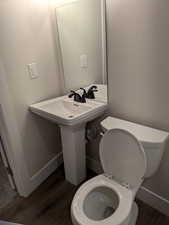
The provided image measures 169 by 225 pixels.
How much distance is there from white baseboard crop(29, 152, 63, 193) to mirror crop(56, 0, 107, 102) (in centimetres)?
88

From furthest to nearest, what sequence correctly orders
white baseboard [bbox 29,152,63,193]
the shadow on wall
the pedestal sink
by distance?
white baseboard [bbox 29,152,63,193] < the shadow on wall < the pedestal sink

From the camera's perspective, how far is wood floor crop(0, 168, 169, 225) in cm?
143

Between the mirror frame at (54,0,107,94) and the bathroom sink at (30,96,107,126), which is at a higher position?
the mirror frame at (54,0,107,94)

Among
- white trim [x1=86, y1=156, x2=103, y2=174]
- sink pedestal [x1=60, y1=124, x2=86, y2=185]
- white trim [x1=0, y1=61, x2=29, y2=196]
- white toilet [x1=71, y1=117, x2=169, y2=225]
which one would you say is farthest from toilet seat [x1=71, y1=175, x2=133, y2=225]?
white trim [x1=0, y1=61, x2=29, y2=196]

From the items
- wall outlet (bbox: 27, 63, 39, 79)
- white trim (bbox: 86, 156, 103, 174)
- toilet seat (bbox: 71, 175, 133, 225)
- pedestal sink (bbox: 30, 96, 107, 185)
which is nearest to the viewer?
toilet seat (bbox: 71, 175, 133, 225)

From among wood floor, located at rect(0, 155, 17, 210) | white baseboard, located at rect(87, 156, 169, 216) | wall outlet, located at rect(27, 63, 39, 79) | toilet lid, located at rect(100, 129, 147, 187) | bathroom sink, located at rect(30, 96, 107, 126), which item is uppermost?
wall outlet, located at rect(27, 63, 39, 79)

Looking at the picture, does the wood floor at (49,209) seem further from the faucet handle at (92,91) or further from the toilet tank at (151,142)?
the faucet handle at (92,91)

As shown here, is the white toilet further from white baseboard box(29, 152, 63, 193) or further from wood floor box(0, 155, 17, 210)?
wood floor box(0, 155, 17, 210)

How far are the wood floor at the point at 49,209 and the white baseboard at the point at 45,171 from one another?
6 cm

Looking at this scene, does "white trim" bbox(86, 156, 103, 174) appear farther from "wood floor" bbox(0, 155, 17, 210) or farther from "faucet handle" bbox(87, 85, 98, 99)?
"wood floor" bbox(0, 155, 17, 210)

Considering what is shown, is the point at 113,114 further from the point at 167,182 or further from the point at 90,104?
the point at 167,182

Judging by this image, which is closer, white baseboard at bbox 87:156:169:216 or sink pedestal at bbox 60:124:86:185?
white baseboard at bbox 87:156:169:216

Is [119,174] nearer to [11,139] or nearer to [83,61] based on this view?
[11,139]

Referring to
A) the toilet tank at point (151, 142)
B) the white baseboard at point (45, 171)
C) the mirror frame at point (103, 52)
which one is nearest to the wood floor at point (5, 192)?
the white baseboard at point (45, 171)
